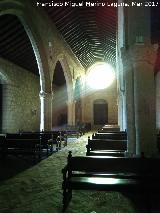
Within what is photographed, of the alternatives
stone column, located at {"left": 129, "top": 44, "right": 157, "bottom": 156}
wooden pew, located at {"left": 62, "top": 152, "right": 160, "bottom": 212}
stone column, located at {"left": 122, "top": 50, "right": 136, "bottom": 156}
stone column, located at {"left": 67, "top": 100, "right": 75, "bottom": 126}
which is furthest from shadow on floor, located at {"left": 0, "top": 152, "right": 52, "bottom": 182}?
stone column, located at {"left": 67, "top": 100, "right": 75, "bottom": 126}

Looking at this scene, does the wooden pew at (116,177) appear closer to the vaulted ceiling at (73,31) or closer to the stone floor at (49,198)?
the stone floor at (49,198)

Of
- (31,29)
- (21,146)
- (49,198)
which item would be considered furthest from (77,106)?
(49,198)

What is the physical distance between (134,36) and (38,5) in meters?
8.34

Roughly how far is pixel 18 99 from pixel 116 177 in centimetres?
1326

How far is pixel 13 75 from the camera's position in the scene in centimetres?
1633

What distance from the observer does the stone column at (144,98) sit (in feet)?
18.4

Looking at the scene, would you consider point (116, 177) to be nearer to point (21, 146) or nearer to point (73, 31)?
point (21, 146)

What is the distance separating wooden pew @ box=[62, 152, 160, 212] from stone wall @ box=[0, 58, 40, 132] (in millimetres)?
11450

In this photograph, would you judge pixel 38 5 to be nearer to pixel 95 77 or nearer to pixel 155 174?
pixel 155 174

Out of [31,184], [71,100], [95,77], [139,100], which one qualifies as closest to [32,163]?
[31,184]

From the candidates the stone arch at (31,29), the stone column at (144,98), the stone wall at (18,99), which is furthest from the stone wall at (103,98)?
the stone column at (144,98)

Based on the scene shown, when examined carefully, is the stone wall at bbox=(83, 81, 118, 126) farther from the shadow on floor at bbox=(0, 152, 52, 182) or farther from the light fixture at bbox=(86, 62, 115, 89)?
the shadow on floor at bbox=(0, 152, 52, 182)

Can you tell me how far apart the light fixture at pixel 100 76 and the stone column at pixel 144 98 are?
80.5 ft

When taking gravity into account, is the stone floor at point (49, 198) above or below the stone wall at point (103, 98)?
below
